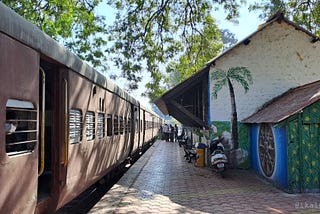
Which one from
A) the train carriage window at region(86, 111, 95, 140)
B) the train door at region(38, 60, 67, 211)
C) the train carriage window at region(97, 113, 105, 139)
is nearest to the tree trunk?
the train carriage window at region(97, 113, 105, 139)

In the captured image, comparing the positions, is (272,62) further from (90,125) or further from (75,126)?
(75,126)

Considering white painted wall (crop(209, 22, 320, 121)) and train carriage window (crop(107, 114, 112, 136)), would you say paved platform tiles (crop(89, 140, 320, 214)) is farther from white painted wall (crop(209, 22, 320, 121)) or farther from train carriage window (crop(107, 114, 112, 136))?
white painted wall (crop(209, 22, 320, 121))

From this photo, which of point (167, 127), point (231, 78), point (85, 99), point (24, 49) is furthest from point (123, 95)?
point (167, 127)

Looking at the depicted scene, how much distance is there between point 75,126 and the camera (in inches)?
216

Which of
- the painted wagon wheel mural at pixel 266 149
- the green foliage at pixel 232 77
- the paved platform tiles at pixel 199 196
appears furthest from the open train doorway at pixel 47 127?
the green foliage at pixel 232 77

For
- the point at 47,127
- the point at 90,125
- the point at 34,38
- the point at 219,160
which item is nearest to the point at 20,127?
the point at 34,38

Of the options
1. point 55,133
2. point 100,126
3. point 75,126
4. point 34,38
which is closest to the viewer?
point 34,38

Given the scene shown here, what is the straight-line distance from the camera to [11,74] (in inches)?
126

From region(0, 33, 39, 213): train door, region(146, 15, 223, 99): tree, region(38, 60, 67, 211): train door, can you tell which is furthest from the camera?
region(146, 15, 223, 99): tree

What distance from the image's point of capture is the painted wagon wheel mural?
999 centimetres

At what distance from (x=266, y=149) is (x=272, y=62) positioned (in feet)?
12.0

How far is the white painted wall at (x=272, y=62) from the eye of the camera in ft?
41.3

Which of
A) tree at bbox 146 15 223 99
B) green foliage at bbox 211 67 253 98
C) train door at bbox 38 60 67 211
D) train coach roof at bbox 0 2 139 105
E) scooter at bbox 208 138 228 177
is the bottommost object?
scooter at bbox 208 138 228 177

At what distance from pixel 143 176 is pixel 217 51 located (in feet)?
27.4
